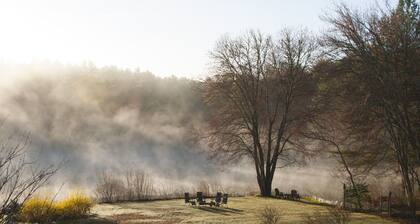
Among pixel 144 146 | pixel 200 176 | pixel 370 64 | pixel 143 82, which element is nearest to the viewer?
pixel 370 64

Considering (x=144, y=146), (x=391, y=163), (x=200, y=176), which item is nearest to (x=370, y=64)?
(x=391, y=163)

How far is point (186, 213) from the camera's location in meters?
23.6

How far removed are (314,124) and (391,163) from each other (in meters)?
6.96

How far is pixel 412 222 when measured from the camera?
64.7ft

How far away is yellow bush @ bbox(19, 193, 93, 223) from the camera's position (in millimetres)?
19250

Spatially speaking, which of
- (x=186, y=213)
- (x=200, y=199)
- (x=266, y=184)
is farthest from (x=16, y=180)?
(x=266, y=184)

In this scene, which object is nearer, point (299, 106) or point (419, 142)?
point (419, 142)

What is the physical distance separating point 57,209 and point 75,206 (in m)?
1.08

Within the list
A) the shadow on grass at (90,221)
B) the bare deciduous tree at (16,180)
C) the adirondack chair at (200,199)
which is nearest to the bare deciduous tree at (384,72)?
the adirondack chair at (200,199)

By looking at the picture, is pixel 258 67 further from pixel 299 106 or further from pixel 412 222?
pixel 412 222

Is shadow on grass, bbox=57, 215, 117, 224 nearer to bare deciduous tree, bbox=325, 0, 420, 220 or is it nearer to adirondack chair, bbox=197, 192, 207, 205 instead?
adirondack chair, bbox=197, 192, 207, 205

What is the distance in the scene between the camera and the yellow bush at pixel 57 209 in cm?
1925

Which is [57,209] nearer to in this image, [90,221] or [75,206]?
[75,206]

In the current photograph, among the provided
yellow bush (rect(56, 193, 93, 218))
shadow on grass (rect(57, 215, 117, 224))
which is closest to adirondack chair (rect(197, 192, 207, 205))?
yellow bush (rect(56, 193, 93, 218))
